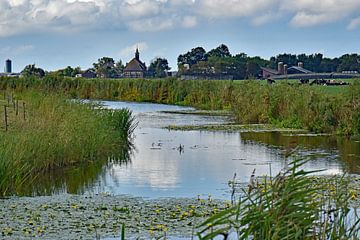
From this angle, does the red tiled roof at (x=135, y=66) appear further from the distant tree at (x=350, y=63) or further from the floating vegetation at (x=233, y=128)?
the floating vegetation at (x=233, y=128)

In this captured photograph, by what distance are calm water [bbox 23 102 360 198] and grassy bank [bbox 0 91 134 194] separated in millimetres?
415

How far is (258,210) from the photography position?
5230 mm

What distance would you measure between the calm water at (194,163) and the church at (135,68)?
68457 mm

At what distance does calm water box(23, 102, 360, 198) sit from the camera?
1360cm

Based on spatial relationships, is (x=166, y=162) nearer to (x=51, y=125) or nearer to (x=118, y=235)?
(x=51, y=125)

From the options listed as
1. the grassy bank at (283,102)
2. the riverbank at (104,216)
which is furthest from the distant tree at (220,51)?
the riverbank at (104,216)

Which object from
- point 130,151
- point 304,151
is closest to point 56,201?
point 130,151

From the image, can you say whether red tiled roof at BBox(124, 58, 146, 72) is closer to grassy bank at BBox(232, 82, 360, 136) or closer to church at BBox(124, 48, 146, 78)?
church at BBox(124, 48, 146, 78)

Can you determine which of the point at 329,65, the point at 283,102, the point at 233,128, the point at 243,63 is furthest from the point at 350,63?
the point at 233,128

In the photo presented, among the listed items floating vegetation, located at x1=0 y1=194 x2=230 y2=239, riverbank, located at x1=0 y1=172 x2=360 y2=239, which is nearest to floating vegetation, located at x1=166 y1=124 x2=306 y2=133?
riverbank, located at x1=0 y1=172 x2=360 y2=239

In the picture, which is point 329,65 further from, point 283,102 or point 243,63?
point 283,102

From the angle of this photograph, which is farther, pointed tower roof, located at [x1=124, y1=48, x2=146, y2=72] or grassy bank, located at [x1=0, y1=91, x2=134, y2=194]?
pointed tower roof, located at [x1=124, y1=48, x2=146, y2=72]

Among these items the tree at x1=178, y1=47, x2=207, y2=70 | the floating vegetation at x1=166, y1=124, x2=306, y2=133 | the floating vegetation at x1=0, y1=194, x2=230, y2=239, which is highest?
the tree at x1=178, y1=47, x2=207, y2=70

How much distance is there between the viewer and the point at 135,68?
97.6 meters
